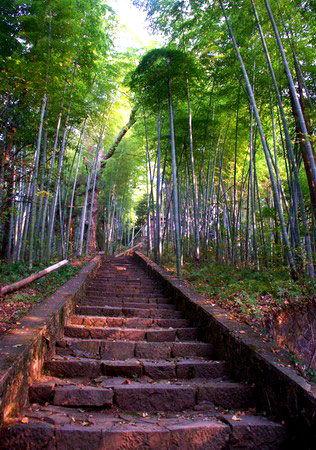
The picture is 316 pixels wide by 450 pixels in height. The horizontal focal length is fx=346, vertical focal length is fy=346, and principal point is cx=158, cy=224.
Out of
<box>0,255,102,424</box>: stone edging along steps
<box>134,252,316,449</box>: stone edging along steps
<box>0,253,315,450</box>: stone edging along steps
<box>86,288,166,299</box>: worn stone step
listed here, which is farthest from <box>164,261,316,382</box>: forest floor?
<box>0,255,102,424</box>: stone edging along steps

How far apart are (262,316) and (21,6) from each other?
7.72 m

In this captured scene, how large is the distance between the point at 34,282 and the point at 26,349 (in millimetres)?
3523

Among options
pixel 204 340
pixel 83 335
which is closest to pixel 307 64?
pixel 204 340

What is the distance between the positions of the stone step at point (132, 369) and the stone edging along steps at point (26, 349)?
182 mm

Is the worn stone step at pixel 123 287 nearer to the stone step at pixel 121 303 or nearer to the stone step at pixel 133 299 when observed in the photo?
the stone step at pixel 133 299

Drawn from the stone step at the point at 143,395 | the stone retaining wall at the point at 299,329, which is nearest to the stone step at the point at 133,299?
the stone retaining wall at the point at 299,329

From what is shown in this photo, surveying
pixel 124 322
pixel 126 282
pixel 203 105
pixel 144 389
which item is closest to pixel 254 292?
pixel 124 322

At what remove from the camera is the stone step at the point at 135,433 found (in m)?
2.08

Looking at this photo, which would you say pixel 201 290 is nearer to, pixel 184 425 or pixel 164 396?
pixel 164 396

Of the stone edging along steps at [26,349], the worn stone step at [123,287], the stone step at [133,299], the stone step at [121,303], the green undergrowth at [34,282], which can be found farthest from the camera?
the worn stone step at [123,287]

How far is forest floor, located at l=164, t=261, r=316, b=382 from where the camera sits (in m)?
4.33

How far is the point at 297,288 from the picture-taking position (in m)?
5.31

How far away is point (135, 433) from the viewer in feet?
7.01

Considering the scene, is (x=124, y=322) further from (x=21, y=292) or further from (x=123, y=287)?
(x=123, y=287)
